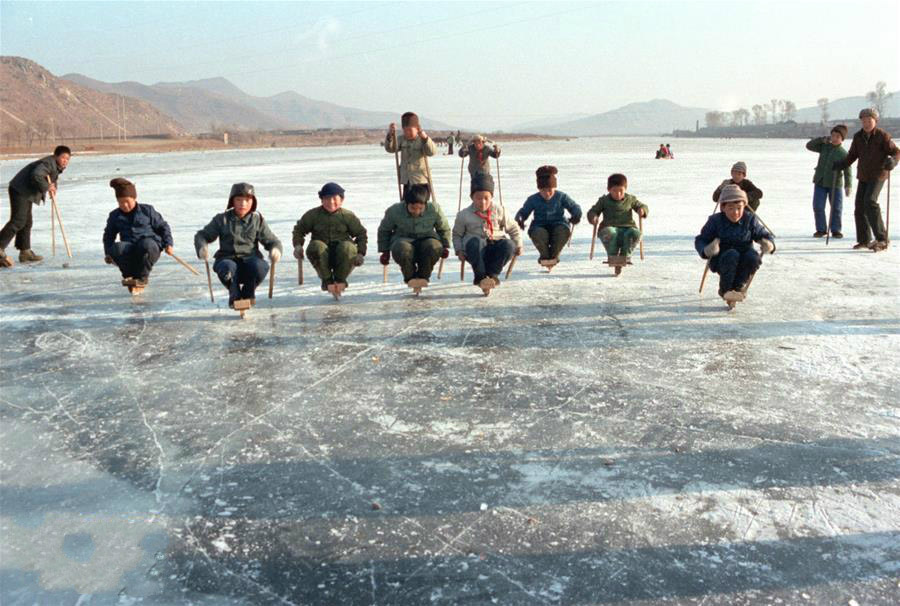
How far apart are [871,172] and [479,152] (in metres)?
5.29

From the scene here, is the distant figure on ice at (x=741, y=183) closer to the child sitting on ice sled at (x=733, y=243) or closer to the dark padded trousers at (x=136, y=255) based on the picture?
the child sitting on ice sled at (x=733, y=243)

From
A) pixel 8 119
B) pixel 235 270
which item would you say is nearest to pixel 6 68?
pixel 8 119

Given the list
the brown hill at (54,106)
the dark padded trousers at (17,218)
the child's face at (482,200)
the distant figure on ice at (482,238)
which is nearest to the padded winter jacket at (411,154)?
the distant figure on ice at (482,238)

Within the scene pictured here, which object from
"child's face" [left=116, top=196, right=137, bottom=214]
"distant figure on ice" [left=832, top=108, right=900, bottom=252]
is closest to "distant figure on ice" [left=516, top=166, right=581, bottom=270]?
"child's face" [left=116, top=196, right=137, bottom=214]

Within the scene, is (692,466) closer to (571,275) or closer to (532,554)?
(532,554)

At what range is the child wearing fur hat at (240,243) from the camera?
648 centimetres

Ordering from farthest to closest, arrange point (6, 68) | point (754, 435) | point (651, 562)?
point (6, 68) → point (754, 435) → point (651, 562)

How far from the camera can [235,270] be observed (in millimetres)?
6500

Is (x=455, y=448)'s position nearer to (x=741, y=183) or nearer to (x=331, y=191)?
(x=331, y=191)

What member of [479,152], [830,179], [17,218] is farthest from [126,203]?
[830,179]

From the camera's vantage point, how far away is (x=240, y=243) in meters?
6.60

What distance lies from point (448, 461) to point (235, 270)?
370 cm

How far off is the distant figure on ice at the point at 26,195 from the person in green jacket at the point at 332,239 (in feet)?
14.5

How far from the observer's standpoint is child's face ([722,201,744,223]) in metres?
6.38
